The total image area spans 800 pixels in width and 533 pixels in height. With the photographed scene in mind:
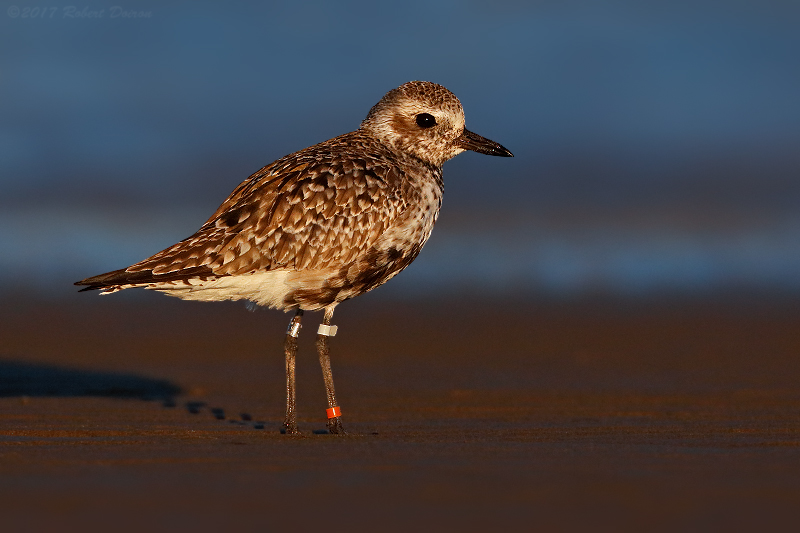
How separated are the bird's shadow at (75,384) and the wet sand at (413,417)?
36 mm

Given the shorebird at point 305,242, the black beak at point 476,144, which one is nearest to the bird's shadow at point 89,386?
the shorebird at point 305,242

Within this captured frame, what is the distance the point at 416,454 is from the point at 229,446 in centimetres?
127

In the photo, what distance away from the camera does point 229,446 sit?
791 cm

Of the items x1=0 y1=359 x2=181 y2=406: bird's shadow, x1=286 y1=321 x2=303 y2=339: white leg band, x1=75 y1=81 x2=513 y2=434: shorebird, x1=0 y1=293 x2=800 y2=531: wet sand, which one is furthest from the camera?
x1=0 y1=359 x2=181 y2=406: bird's shadow

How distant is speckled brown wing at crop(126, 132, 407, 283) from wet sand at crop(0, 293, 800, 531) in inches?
50.1

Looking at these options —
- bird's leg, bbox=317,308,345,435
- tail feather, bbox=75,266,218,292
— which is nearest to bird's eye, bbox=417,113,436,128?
bird's leg, bbox=317,308,345,435

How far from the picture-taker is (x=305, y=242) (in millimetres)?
9094

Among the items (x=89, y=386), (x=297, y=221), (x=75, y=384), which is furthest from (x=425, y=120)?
(x=75, y=384)

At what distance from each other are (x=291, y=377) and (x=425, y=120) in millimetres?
2517

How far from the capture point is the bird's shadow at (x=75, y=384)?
34.0ft

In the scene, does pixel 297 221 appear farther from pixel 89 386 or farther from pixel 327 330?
pixel 89 386

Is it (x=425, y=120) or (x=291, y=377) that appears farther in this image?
(x=425, y=120)

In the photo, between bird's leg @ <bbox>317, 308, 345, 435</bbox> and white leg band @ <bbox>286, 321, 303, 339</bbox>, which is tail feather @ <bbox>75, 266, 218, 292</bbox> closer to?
white leg band @ <bbox>286, 321, 303, 339</bbox>

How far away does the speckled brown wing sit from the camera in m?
8.88
